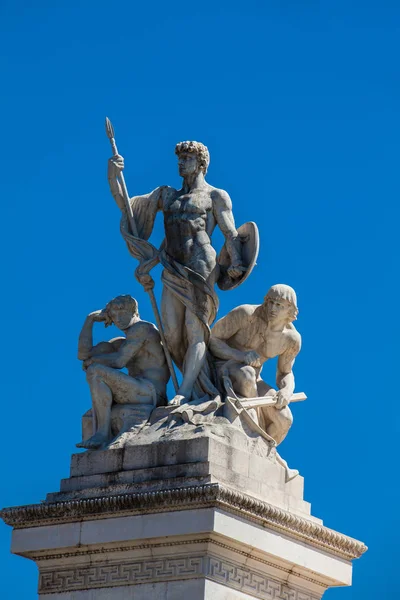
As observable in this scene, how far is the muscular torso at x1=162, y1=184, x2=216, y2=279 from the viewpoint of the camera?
70.5 ft

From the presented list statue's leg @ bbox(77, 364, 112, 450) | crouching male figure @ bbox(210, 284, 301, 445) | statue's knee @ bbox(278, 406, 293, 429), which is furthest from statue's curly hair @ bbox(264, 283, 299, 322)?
statue's leg @ bbox(77, 364, 112, 450)

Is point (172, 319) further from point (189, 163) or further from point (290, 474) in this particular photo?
point (290, 474)

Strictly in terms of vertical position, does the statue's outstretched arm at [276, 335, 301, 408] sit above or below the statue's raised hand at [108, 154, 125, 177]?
below

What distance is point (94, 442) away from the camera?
2105cm

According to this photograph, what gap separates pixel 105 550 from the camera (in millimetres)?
20375

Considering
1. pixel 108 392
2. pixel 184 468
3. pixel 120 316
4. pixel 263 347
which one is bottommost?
pixel 184 468

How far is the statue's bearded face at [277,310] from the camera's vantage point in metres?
21.5

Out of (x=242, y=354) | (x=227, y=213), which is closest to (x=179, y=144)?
(x=227, y=213)

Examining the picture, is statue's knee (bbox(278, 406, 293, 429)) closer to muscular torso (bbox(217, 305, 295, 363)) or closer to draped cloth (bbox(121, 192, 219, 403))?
muscular torso (bbox(217, 305, 295, 363))

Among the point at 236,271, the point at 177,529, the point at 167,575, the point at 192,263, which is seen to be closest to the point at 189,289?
the point at 192,263

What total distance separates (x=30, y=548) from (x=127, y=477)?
4.83ft

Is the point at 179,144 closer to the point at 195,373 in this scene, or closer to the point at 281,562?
the point at 195,373

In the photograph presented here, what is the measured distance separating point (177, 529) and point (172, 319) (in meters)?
2.89

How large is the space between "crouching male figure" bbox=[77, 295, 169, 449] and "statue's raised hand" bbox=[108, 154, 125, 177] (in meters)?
1.56
